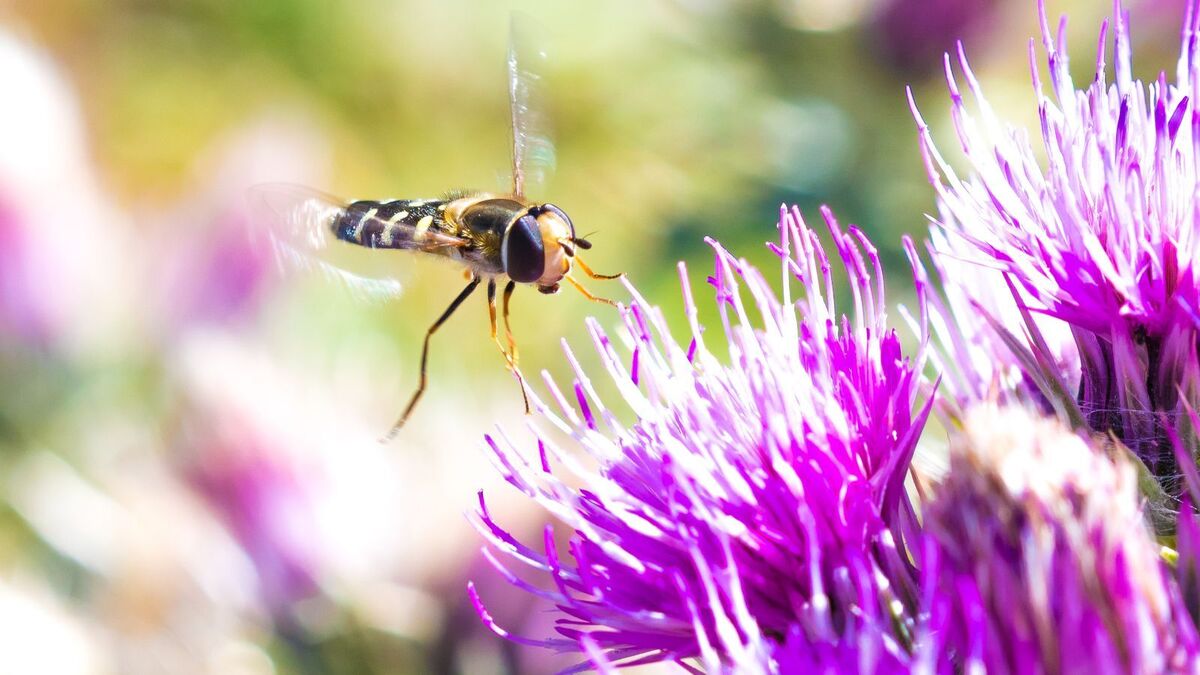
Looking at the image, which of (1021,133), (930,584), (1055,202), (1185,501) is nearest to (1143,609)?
(930,584)

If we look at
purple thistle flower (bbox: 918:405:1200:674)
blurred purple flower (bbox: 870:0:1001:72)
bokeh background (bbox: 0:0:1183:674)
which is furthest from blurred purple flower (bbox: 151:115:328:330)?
purple thistle flower (bbox: 918:405:1200:674)

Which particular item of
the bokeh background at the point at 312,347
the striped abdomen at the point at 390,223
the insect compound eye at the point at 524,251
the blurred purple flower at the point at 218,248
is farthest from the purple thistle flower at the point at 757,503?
the blurred purple flower at the point at 218,248

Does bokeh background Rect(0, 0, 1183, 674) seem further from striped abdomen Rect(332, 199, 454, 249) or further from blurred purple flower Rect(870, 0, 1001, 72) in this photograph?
striped abdomen Rect(332, 199, 454, 249)


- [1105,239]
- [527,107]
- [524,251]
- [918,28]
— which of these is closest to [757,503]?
[1105,239]

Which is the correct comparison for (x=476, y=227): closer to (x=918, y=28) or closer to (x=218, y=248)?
(x=918, y=28)

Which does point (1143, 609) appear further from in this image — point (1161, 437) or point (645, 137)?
point (645, 137)

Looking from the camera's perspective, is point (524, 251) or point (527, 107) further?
point (527, 107)

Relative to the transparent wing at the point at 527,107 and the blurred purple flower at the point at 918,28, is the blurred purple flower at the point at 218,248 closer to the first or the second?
the transparent wing at the point at 527,107
